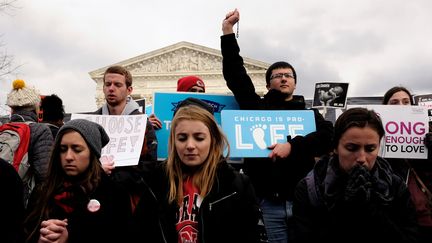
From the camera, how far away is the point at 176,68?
48.2m

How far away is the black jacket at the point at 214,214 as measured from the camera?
1831 millimetres

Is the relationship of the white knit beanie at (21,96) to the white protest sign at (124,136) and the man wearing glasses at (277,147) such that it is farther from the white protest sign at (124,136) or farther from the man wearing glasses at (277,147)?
the man wearing glasses at (277,147)

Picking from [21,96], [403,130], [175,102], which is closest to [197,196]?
[175,102]

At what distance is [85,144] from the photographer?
2113 millimetres

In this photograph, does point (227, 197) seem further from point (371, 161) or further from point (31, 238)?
point (31, 238)

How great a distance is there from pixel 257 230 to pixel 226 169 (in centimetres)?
33

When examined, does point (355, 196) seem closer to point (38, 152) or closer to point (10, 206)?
point (10, 206)

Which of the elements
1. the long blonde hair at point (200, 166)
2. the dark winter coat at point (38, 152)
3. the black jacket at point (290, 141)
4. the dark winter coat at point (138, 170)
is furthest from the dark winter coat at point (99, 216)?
the black jacket at point (290, 141)

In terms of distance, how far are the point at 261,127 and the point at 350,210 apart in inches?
52.8

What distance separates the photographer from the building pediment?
4775 cm

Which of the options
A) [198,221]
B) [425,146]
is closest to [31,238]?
[198,221]

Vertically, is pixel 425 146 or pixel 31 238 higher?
pixel 425 146

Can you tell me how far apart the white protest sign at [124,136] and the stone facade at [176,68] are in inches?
1651

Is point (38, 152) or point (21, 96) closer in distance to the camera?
point (38, 152)
